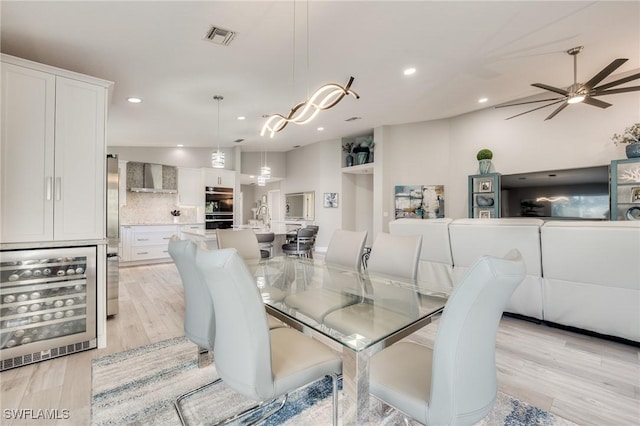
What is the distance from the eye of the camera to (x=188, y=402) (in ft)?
5.79

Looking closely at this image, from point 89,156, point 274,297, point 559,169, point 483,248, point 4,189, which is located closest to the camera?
point 274,297

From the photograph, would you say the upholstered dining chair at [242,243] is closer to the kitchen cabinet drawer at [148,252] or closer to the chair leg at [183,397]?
the chair leg at [183,397]

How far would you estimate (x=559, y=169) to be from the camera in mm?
4879

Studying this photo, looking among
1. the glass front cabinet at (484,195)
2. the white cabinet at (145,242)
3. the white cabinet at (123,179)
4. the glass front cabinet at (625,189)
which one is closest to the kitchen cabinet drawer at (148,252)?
the white cabinet at (145,242)

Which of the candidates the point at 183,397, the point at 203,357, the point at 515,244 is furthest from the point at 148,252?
the point at 515,244

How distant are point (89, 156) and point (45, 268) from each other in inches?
38.4

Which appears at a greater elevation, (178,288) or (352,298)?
(352,298)

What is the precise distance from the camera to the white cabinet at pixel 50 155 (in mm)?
2209

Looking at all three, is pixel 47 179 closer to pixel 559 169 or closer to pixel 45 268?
pixel 45 268

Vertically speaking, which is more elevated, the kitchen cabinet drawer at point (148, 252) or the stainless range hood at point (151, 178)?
the stainless range hood at point (151, 178)

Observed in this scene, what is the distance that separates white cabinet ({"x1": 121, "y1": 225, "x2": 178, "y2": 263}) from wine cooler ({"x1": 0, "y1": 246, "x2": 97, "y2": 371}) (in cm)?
361

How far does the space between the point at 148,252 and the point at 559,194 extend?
803 centimetres

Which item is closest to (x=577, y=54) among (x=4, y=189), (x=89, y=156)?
(x=89, y=156)

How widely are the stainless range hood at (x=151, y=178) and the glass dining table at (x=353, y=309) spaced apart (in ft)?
16.8
